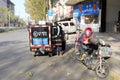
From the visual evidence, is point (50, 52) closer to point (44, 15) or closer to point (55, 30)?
point (55, 30)

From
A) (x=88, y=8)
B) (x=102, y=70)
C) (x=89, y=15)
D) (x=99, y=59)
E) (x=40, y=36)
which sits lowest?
(x=102, y=70)

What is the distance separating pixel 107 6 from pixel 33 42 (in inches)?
809

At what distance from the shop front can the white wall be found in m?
1.69

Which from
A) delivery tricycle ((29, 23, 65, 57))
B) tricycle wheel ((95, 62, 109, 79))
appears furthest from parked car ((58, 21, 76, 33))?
tricycle wheel ((95, 62, 109, 79))

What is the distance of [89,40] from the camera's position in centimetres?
1028

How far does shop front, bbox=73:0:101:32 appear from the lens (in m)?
36.2

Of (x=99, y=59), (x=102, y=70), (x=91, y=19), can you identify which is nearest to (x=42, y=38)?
(x=99, y=59)

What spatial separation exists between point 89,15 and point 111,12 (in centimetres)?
621

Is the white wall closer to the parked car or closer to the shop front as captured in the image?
the shop front

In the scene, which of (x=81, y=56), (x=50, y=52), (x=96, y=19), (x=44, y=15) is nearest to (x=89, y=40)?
(x=81, y=56)

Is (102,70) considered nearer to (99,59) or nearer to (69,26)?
(99,59)

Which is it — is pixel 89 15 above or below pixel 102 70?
above

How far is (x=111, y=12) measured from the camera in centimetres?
3366

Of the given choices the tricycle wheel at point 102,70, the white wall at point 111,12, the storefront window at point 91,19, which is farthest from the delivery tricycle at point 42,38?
the storefront window at point 91,19
